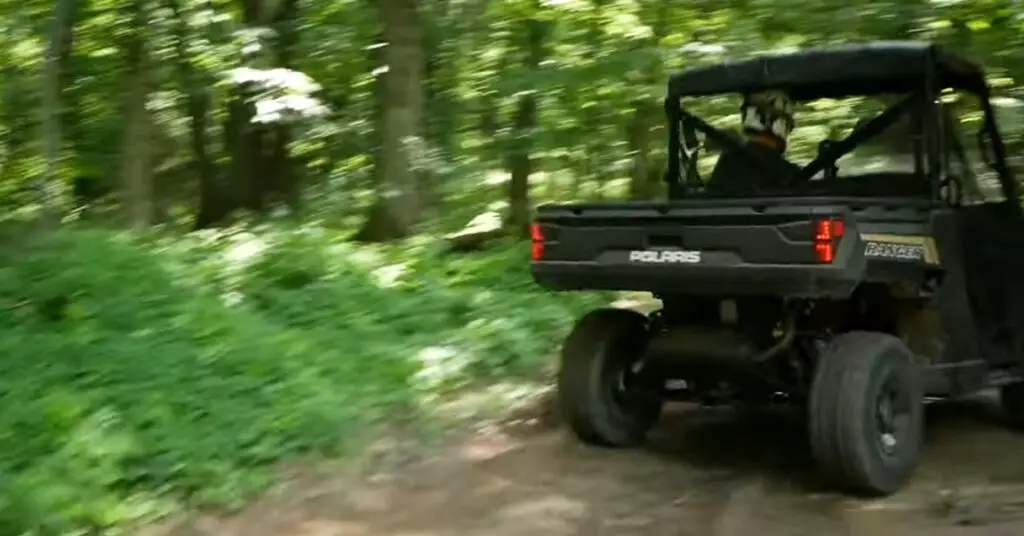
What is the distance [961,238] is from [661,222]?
1.76 m

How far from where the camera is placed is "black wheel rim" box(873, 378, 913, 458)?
5.35 m

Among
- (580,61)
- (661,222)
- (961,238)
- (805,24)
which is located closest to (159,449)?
(661,222)

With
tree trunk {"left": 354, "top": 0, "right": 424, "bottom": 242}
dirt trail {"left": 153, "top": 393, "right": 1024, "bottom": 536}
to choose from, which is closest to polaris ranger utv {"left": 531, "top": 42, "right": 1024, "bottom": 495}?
dirt trail {"left": 153, "top": 393, "right": 1024, "bottom": 536}

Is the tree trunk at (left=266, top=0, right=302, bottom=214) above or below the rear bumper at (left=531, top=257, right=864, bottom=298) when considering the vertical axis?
below

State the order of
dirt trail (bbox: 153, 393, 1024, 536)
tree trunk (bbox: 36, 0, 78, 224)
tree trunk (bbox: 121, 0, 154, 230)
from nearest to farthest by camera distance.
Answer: dirt trail (bbox: 153, 393, 1024, 536) < tree trunk (bbox: 36, 0, 78, 224) < tree trunk (bbox: 121, 0, 154, 230)

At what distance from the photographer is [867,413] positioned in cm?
518

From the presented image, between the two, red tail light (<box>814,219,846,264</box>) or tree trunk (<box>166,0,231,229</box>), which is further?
tree trunk (<box>166,0,231,229</box>)

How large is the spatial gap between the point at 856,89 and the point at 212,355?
4.06 metres

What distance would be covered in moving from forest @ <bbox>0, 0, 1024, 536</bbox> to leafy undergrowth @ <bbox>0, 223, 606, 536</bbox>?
0.06 feet

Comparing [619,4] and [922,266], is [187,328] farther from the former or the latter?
[619,4]

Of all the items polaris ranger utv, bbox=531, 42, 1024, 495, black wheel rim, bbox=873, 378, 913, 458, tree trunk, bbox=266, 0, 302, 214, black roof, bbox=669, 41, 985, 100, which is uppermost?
black roof, bbox=669, 41, 985, 100

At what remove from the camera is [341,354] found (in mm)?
7156

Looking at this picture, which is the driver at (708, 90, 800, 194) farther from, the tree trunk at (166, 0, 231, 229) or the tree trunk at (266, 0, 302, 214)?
the tree trunk at (266, 0, 302, 214)

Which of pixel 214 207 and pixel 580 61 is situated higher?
pixel 580 61
